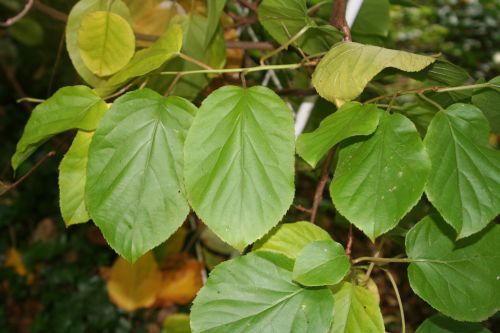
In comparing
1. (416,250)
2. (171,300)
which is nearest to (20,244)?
(171,300)

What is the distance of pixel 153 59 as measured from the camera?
679 millimetres

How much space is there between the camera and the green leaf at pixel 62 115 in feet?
2.31

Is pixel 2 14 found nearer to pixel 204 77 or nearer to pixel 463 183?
pixel 204 77

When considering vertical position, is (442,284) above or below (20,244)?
above

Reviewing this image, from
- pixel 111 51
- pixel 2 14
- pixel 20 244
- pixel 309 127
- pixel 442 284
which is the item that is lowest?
pixel 20 244

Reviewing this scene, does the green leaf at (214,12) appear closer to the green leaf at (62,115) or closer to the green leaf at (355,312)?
the green leaf at (62,115)

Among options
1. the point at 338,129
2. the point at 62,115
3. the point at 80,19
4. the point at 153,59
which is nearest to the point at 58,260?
the point at 80,19

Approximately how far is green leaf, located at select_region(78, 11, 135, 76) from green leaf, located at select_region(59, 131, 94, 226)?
6.6 inches

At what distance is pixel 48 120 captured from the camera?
718 millimetres

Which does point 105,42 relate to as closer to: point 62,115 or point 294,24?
point 62,115

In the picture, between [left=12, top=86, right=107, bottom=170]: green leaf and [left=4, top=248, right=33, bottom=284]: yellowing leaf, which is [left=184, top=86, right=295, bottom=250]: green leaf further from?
[left=4, top=248, right=33, bottom=284]: yellowing leaf

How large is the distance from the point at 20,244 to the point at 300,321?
2.37 meters

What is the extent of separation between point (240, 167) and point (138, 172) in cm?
13

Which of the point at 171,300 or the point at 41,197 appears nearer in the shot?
the point at 171,300
